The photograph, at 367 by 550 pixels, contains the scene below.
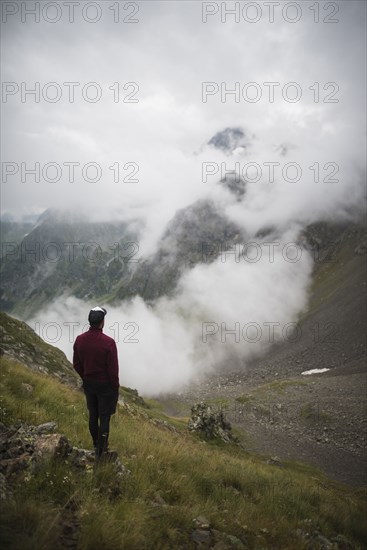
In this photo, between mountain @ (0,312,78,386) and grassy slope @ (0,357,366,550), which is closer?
grassy slope @ (0,357,366,550)

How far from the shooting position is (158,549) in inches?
203

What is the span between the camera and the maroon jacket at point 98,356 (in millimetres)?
7543

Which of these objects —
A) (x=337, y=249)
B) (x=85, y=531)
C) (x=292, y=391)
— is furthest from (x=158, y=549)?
(x=337, y=249)

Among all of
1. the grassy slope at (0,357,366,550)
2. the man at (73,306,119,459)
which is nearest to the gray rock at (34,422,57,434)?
the grassy slope at (0,357,366,550)

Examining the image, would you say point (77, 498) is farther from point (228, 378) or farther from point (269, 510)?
point (228, 378)

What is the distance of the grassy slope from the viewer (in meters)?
4.63

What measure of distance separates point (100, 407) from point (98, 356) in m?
1.29

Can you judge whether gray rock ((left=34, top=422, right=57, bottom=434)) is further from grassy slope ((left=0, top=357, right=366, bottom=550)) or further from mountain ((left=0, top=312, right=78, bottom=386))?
mountain ((left=0, top=312, right=78, bottom=386))

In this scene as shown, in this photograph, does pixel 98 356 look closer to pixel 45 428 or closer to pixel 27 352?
pixel 45 428

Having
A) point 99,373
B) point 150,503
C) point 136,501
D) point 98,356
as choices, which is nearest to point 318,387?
Result: point 150,503

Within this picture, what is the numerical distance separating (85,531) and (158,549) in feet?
4.51

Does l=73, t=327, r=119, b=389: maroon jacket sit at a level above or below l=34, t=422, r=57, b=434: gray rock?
above

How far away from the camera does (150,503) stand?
6254 mm

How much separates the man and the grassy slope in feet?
3.86
